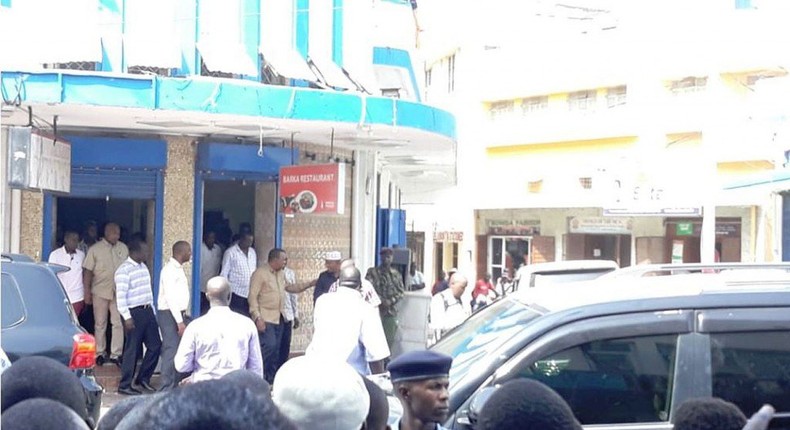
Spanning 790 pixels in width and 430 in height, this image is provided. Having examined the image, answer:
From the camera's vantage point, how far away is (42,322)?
27.4 ft

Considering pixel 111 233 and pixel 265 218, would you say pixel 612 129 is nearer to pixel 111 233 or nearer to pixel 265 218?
pixel 265 218

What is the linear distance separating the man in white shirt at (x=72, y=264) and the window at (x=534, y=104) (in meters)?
21.0

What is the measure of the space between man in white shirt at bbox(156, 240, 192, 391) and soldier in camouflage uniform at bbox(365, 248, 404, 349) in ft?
11.0

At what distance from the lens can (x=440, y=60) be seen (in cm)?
3788

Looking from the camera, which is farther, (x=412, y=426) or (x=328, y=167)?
(x=328, y=167)

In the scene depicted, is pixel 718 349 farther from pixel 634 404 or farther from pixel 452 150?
pixel 452 150

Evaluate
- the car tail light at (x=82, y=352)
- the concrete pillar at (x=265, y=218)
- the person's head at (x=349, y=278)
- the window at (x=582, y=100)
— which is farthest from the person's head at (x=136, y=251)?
the window at (x=582, y=100)

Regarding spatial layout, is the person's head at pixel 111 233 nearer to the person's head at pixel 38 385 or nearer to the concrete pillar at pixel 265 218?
the concrete pillar at pixel 265 218

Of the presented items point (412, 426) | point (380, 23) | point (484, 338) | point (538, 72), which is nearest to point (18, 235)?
point (380, 23)

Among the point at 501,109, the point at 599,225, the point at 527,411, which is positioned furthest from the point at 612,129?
the point at 527,411

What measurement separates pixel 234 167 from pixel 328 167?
125cm

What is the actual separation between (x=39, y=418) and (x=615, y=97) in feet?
93.0

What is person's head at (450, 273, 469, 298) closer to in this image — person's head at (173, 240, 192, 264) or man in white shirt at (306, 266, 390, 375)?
person's head at (173, 240, 192, 264)

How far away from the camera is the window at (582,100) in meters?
30.7
